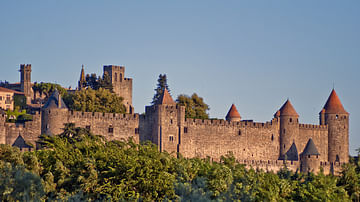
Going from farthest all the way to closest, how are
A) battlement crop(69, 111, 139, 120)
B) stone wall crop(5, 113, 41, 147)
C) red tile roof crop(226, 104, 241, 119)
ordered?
1. red tile roof crop(226, 104, 241, 119)
2. battlement crop(69, 111, 139, 120)
3. stone wall crop(5, 113, 41, 147)

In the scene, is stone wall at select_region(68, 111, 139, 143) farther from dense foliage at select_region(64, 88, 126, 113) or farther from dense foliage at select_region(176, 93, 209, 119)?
dense foliage at select_region(176, 93, 209, 119)

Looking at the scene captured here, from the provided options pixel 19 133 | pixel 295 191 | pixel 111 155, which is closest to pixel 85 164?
pixel 111 155

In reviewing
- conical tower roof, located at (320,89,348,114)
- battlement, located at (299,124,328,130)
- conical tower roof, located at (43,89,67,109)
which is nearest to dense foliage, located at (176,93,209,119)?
battlement, located at (299,124,328,130)

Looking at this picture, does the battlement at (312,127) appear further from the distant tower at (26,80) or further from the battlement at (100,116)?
the distant tower at (26,80)

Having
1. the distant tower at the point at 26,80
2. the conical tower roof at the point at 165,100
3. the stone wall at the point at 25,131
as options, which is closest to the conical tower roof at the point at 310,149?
the conical tower roof at the point at 165,100

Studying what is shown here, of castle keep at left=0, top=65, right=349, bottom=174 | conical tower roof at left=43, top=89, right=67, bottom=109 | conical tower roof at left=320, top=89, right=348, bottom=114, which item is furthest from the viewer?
conical tower roof at left=320, top=89, right=348, bottom=114

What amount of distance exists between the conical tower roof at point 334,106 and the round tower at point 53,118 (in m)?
24.9

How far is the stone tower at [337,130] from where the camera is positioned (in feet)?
222

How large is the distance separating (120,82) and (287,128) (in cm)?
2018

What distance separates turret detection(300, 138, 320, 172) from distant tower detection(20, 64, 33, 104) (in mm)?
Result: 30316

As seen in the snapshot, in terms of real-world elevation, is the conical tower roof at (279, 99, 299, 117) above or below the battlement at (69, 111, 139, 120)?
above

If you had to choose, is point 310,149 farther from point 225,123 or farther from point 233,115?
point 233,115

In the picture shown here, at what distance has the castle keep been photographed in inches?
2151

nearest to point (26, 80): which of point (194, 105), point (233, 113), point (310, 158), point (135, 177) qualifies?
point (194, 105)
